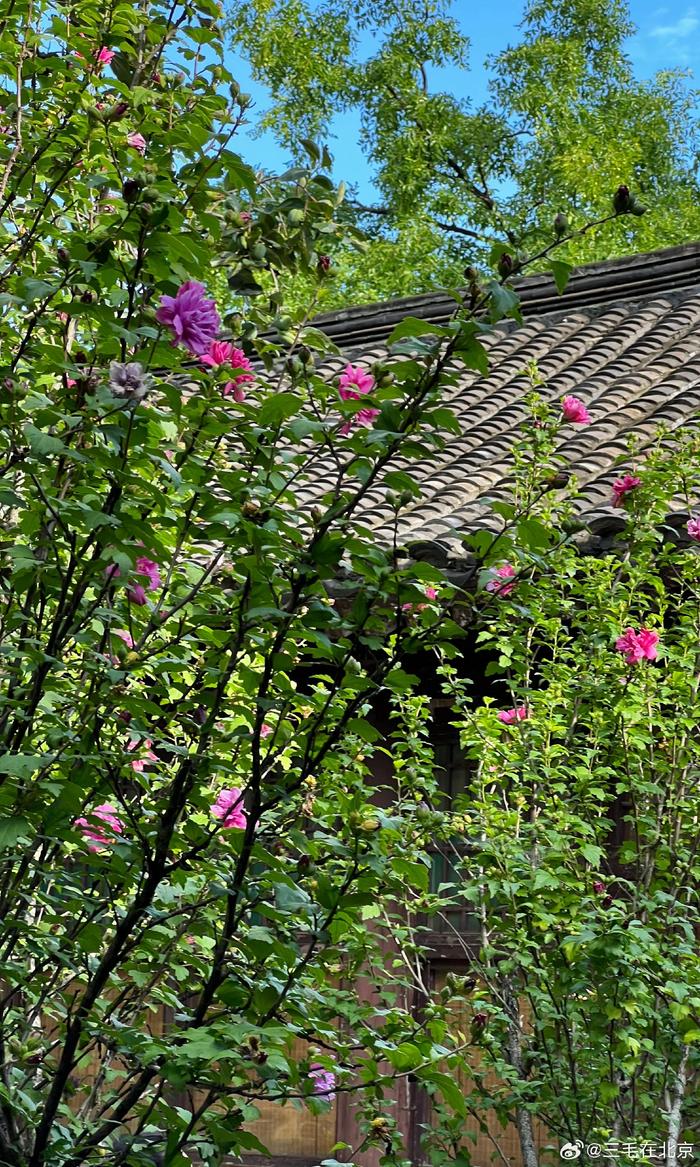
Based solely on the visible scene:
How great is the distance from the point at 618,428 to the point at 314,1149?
3.48 meters

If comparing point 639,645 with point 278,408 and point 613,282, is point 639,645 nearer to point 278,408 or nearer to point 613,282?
point 278,408

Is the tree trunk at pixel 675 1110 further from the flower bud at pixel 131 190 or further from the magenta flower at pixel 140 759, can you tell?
the flower bud at pixel 131 190

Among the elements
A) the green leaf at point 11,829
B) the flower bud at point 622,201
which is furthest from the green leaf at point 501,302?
the green leaf at point 11,829

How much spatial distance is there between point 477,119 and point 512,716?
16.3m

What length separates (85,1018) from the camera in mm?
2568

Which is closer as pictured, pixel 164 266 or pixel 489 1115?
pixel 164 266

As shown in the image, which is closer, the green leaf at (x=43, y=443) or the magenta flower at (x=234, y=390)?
the green leaf at (x=43, y=443)

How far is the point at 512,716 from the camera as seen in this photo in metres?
4.36

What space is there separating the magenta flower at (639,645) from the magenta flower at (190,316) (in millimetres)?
1968

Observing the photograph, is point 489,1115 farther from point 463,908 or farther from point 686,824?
point 686,824

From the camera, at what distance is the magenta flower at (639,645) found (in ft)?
13.2

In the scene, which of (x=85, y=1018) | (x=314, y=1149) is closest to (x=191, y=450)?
(x=85, y=1018)

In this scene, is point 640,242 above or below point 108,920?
above

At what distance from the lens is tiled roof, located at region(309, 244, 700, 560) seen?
240 inches
